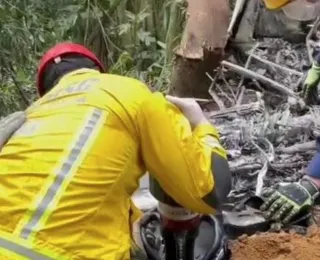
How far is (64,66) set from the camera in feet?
9.77

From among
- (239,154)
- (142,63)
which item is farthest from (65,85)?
(142,63)

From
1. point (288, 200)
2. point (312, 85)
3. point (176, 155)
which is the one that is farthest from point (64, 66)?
point (312, 85)

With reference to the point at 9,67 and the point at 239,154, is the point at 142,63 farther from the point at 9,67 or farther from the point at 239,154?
the point at 239,154

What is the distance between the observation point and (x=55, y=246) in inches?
98.3

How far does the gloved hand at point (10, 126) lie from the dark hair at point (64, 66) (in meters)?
0.25

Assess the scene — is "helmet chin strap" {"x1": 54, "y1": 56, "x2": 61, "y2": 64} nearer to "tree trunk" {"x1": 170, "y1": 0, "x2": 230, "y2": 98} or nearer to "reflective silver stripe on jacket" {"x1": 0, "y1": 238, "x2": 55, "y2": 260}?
"reflective silver stripe on jacket" {"x1": 0, "y1": 238, "x2": 55, "y2": 260}

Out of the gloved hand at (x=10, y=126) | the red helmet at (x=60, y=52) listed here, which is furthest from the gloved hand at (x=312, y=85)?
the gloved hand at (x=10, y=126)

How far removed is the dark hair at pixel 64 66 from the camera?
2975mm

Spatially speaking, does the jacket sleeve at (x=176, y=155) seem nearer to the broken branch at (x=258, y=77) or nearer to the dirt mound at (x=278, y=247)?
the dirt mound at (x=278, y=247)

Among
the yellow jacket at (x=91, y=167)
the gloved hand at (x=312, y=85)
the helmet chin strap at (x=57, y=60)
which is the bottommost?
the gloved hand at (x=312, y=85)

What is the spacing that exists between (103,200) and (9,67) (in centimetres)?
425

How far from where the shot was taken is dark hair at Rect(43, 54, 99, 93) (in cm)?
297

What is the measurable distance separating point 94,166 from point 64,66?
0.57m

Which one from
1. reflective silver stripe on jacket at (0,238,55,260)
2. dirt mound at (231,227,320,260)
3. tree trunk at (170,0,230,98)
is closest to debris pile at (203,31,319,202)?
tree trunk at (170,0,230,98)
